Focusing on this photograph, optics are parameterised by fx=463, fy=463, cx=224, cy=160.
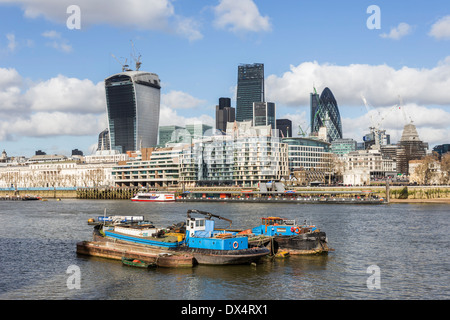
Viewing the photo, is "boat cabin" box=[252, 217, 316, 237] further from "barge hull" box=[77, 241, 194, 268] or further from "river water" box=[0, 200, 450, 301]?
"barge hull" box=[77, 241, 194, 268]

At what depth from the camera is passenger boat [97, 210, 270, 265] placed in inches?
1993

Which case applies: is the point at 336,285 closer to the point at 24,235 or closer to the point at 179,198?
the point at 24,235

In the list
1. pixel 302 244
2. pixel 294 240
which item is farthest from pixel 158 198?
pixel 302 244

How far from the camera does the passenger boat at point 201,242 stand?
166ft

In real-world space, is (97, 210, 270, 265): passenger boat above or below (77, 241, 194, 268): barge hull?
above

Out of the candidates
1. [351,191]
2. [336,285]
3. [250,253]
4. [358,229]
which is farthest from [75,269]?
[351,191]

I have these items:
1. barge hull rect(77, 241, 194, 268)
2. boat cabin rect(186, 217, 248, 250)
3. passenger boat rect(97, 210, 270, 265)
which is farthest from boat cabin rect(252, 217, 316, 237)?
barge hull rect(77, 241, 194, 268)

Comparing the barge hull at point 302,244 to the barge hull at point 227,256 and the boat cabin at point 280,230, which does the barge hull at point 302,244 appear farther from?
the barge hull at point 227,256

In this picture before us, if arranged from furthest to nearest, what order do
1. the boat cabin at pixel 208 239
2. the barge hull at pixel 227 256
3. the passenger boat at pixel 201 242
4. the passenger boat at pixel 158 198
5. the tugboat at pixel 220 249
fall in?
1. the passenger boat at pixel 158 198
2. the boat cabin at pixel 208 239
3. the passenger boat at pixel 201 242
4. the tugboat at pixel 220 249
5. the barge hull at pixel 227 256

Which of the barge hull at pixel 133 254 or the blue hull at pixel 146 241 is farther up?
the blue hull at pixel 146 241

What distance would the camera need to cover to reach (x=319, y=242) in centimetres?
5828

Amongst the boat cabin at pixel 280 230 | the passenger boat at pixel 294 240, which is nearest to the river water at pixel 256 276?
the passenger boat at pixel 294 240

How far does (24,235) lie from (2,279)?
3448 centimetres

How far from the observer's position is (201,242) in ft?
172
